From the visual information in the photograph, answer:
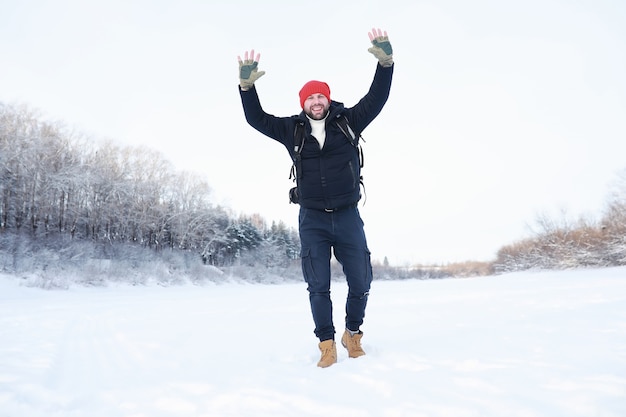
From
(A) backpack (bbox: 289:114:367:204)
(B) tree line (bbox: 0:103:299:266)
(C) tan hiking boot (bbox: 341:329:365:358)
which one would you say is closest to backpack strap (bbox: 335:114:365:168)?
(A) backpack (bbox: 289:114:367:204)

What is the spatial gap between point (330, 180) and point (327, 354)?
3.77 ft

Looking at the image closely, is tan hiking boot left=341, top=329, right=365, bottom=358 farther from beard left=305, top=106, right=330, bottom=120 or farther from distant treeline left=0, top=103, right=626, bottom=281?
distant treeline left=0, top=103, right=626, bottom=281

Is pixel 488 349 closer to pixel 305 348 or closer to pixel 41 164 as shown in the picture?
pixel 305 348

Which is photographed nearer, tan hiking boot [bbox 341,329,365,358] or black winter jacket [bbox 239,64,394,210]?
tan hiking boot [bbox 341,329,365,358]

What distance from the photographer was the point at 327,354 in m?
2.40

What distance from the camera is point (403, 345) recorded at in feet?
8.61

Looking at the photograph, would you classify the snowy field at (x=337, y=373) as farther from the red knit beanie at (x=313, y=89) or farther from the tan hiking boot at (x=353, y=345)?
the red knit beanie at (x=313, y=89)

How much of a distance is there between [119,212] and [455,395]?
110ft

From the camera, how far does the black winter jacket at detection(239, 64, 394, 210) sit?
277 cm

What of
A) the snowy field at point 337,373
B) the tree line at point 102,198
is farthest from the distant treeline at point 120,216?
the snowy field at point 337,373

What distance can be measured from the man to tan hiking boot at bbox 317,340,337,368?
271 millimetres

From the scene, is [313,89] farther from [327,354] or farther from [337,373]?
[337,373]

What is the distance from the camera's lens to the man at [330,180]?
109 inches

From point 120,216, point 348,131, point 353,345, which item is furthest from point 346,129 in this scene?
point 120,216
